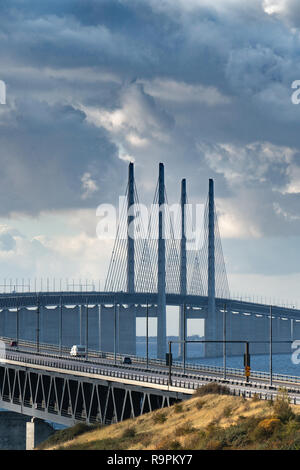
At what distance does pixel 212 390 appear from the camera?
70.4m

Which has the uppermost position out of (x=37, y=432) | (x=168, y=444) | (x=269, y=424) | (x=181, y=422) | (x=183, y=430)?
(x=269, y=424)

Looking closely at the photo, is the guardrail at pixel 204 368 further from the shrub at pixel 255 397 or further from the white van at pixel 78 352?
the shrub at pixel 255 397

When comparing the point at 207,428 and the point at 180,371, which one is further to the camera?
the point at 180,371

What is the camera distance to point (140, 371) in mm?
94750

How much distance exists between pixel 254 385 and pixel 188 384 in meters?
6.68

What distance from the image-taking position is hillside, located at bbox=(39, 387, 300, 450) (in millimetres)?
54744

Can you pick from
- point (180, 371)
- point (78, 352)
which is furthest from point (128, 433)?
point (78, 352)

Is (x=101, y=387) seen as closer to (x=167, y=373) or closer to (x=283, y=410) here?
(x=167, y=373)

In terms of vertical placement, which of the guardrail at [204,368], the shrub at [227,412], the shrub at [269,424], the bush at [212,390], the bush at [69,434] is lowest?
the bush at [69,434]

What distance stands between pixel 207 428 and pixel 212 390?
36.2 feet

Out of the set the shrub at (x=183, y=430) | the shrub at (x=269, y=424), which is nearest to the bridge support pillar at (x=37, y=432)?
the shrub at (x=183, y=430)

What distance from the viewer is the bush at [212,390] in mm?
70062

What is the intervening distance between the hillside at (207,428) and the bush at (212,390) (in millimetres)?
245
